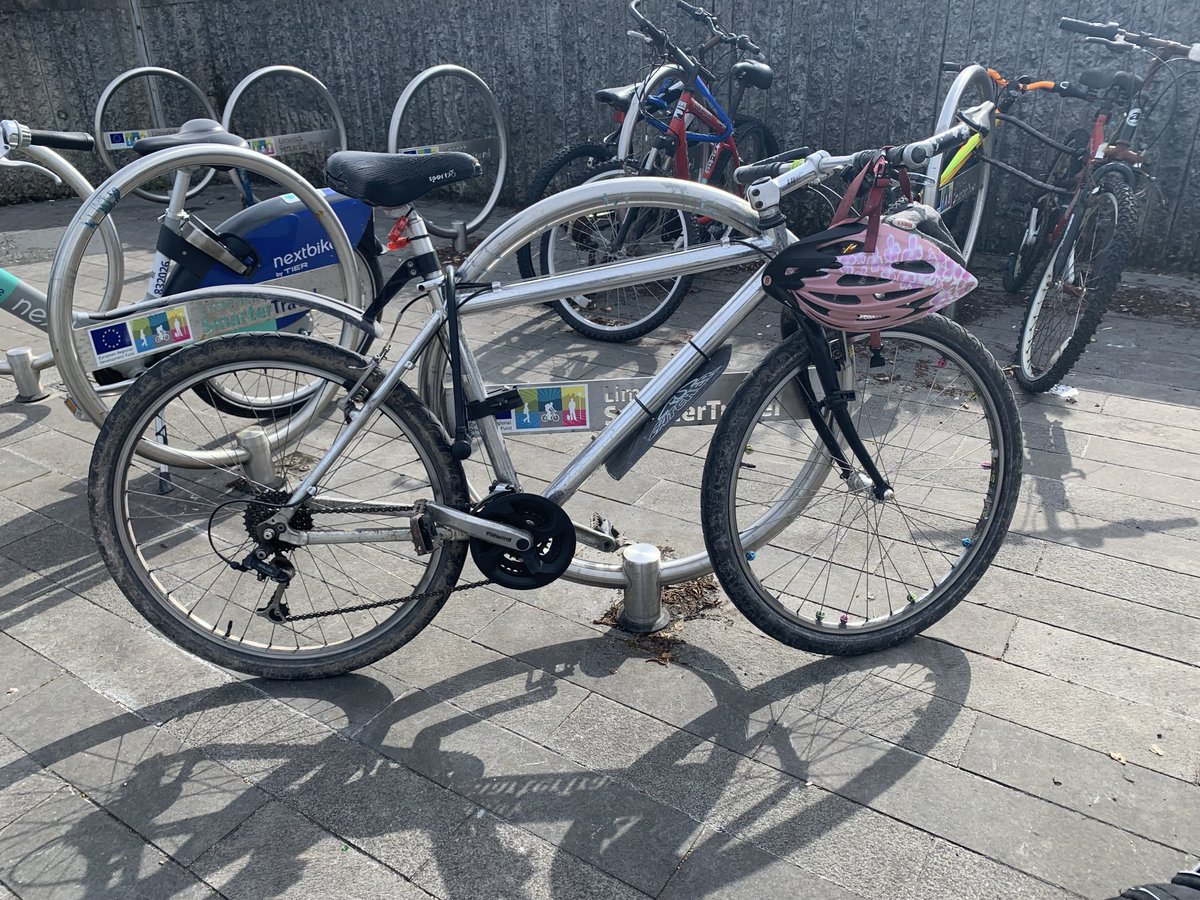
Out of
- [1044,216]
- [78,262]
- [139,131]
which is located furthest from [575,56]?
[78,262]

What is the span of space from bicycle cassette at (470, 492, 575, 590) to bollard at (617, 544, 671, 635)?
10.4 inches

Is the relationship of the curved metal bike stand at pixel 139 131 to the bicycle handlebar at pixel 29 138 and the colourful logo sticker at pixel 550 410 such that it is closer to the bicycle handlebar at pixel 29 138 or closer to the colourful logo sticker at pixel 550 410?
the bicycle handlebar at pixel 29 138

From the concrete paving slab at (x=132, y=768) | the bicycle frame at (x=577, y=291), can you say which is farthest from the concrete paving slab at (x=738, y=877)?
the concrete paving slab at (x=132, y=768)

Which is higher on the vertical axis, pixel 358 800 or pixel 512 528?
pixel 512 528

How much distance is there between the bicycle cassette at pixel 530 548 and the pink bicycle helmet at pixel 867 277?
840mm

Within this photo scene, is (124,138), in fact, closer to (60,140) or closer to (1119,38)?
(60,140)

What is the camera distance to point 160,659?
277cm

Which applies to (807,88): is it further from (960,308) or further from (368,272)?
(368,272)

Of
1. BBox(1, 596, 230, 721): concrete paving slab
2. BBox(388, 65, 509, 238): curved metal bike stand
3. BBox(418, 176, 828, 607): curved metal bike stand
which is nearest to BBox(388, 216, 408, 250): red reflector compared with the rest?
BBox(418, 176, 828, 607): curved metal bike stand

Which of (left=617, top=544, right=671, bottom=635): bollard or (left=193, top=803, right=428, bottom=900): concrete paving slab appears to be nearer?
(left=193, top=803, right=428, bottom=900): concrete paving slab

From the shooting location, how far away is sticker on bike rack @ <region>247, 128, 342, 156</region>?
727cm

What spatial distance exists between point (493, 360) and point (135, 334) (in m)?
2.26

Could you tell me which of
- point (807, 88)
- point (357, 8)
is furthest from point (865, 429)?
point (357, 8)

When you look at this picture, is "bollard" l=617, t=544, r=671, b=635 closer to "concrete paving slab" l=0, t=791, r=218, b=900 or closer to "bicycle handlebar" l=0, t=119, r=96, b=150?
"concrete paving slab" l=0, t=791, r=218, b=900
